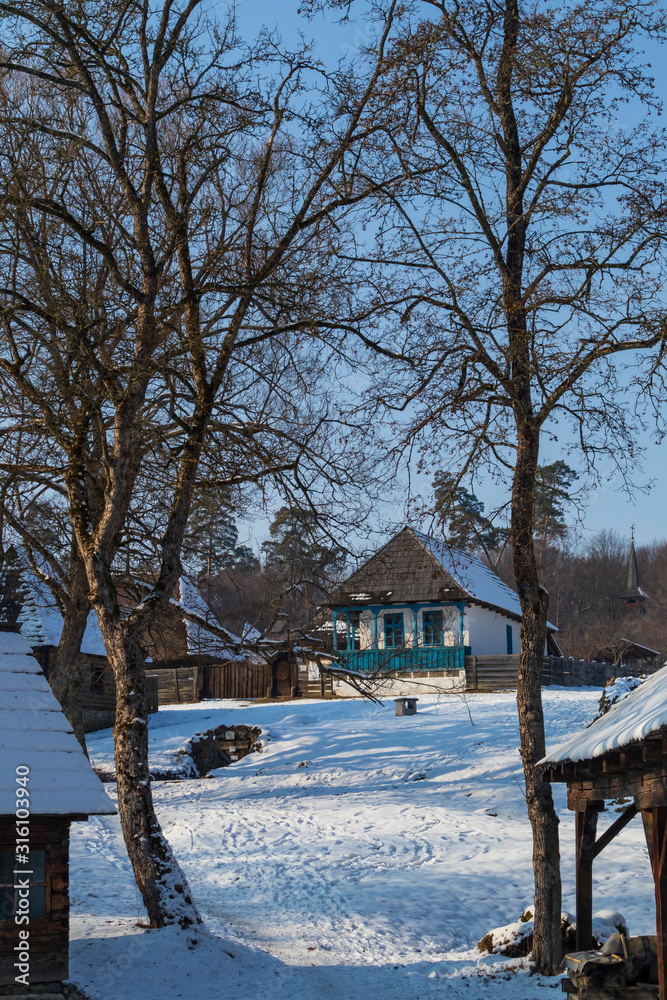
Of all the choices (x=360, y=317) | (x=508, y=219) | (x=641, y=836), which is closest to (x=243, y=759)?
(x=641, y=836)

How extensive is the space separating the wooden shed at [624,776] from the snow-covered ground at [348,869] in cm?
181

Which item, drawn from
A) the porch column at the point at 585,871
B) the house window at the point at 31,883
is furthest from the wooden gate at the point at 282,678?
the house window at the point at 31,883

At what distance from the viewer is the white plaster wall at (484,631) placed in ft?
114

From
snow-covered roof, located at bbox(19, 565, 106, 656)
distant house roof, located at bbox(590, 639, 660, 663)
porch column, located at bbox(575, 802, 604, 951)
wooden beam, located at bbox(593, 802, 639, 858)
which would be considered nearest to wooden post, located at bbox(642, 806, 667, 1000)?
wooden beam, located at bbox(593, 802, 639, 858)

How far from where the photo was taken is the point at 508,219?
12.2m

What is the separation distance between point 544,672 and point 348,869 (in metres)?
19.2

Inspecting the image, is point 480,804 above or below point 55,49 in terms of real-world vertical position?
below

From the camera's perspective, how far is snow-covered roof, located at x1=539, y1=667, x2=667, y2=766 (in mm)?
6430

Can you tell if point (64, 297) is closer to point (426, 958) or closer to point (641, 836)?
point (426, 958)

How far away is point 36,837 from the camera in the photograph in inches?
350

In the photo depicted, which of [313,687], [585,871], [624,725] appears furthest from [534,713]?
[313,687]

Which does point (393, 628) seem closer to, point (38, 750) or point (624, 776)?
point (38, 750)

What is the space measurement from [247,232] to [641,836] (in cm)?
1185

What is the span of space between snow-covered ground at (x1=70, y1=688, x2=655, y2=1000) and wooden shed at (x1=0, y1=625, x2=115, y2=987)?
942 mm
